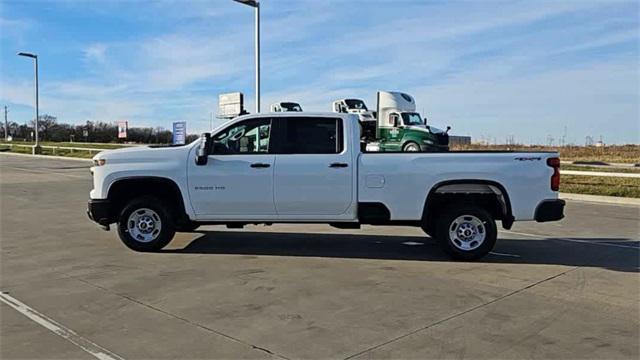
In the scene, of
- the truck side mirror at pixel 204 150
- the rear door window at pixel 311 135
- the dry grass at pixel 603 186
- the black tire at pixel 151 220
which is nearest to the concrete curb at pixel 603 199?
the dry grass at pixel 603 186

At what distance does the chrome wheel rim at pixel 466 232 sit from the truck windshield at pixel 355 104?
23607mm

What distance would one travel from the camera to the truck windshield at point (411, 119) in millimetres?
27180

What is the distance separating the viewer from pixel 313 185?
293 inches

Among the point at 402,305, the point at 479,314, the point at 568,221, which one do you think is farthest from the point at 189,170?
the point at 568,221

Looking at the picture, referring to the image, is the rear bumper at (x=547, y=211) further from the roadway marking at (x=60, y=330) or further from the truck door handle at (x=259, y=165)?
the roadway marking at (x=60, y=330)

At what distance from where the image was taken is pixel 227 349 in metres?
4.32

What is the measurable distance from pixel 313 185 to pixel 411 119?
20.7 m

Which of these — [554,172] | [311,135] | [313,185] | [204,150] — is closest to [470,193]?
[554,172]

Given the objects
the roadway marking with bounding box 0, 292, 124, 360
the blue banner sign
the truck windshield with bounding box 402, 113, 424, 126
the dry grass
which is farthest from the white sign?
the roadway marking with bounding box 0, 292, 124, 360

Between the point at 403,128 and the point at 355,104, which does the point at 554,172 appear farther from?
the point at 355,104

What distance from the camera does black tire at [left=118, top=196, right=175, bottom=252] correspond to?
7770 mm

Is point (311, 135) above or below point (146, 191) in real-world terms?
above

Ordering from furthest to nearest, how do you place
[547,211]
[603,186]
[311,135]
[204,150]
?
[603,186]
[311,135]
[204,150]
[547,211]

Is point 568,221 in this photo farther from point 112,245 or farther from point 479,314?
point 112,245
